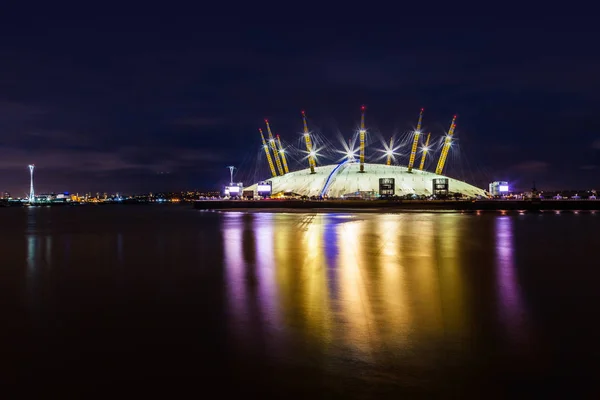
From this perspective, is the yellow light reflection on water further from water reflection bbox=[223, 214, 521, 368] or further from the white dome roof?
the white dome roof

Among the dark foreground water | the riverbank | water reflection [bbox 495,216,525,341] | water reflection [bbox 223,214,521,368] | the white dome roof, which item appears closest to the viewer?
the dark foreground water

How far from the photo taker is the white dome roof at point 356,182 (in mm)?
111062

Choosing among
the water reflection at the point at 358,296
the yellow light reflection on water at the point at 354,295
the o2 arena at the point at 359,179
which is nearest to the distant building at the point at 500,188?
the o2 arena at the point at 359,179

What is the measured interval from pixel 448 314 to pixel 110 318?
5.92 m

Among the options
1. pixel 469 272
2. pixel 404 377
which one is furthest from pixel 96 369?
pixel 469 272

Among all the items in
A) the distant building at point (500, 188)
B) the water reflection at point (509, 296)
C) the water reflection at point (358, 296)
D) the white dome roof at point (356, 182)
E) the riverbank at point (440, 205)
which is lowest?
the water reflection at point (509, 296)

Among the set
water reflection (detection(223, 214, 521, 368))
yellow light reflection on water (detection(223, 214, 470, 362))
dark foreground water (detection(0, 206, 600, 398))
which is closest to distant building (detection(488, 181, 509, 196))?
water reflection (detection(223, 214, 521, 368))

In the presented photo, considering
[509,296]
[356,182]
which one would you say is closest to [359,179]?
[356,182]

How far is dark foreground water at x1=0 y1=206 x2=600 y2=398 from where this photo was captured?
5.55 metres

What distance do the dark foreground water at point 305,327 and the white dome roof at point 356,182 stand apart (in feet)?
314

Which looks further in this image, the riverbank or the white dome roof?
the white dome roof

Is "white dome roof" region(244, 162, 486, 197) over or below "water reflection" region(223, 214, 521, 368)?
over

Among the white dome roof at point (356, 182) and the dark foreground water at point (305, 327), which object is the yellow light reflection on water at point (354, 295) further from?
the white dome roof at point (356, 182)

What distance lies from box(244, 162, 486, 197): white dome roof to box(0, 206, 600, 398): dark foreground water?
9564 centimetres
